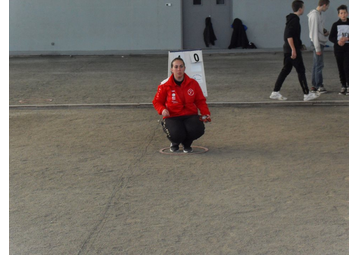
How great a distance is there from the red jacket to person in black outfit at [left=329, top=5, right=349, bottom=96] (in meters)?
5.22

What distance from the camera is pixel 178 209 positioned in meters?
5.80

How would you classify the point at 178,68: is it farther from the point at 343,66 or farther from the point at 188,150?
the point at 343,66

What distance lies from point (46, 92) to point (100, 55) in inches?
465

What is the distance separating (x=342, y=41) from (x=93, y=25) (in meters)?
16.1

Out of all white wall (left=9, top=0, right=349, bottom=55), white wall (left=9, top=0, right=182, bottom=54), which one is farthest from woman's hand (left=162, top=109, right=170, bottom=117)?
white wall (left=9, top=0, right=182, bottom=54)

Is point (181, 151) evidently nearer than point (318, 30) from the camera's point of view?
Yes

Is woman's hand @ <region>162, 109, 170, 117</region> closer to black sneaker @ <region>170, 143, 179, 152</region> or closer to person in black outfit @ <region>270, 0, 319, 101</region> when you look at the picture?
black sneaker @ <region>170, 143, 179, 152</region>

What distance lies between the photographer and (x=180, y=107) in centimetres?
835

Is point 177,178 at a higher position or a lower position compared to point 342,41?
lower

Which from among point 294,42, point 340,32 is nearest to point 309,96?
point 294,42

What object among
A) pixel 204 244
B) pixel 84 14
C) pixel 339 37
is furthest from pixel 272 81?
pixel 84 14

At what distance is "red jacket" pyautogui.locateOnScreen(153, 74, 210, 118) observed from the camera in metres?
8.30

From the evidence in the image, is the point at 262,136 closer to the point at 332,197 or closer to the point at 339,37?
the point at 332,197

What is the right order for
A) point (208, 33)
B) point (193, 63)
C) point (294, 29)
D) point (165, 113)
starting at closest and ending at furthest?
point (165, 113)
point (193, 63)
point (294, 29)
point (208, 33)
